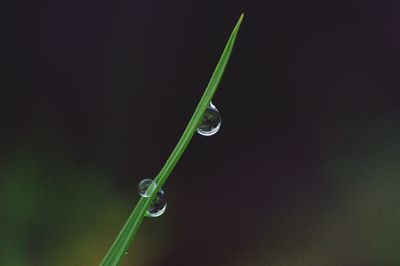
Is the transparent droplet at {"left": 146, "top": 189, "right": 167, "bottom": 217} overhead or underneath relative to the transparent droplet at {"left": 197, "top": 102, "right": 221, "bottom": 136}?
underneath

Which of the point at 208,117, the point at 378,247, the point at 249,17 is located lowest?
the point at 378,247

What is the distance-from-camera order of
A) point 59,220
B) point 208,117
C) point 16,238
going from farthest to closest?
point 59,220, point 16,238, point 208,117

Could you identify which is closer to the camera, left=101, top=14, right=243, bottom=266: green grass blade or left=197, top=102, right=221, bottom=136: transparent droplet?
left=101, top=14, right=243, bottom=266: green grass blade

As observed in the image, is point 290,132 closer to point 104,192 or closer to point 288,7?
point 288,7

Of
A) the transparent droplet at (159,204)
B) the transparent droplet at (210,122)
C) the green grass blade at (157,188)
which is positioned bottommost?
the transparent droplet at (159,204)

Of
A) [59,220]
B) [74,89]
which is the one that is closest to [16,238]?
[59,220]

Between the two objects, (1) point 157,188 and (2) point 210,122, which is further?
(2) point 210,122

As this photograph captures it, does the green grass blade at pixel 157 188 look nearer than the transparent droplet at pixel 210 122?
Yes

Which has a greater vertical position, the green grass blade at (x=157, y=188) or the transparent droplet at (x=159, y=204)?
the green grass blade at (x=157, y=188)

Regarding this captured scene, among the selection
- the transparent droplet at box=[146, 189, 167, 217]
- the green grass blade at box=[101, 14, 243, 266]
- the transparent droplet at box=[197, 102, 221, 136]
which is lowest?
the transparent droplet at box=[146, 189, 167, 217]

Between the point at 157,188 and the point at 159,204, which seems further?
the point at 159,204

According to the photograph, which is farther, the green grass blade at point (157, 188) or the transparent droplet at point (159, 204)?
the transparent droplet at point (159, 204)
